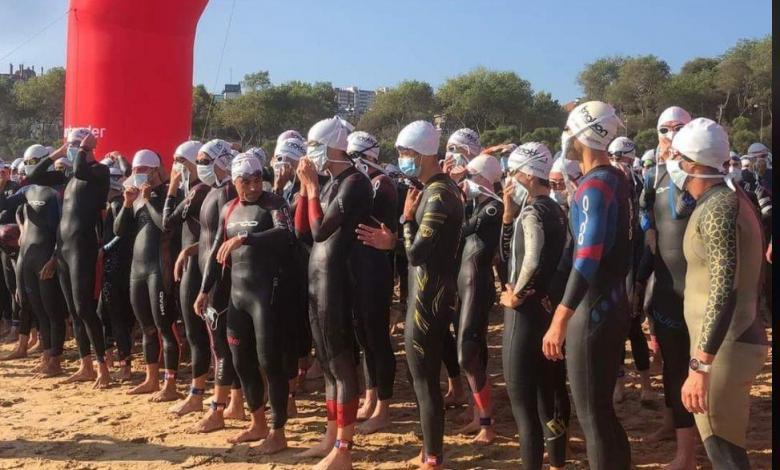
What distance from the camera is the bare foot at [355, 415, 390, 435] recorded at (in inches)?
222

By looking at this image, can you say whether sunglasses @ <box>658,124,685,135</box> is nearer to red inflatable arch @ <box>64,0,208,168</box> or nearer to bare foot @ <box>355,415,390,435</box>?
bare foot @ <box>355,415,390,435</box>

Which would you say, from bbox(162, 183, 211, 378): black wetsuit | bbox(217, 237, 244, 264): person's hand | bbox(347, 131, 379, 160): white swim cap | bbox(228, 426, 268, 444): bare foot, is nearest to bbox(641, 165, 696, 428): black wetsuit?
bbox(347, 131, 379, 160): white swim cap

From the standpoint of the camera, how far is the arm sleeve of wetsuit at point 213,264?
18.1ft

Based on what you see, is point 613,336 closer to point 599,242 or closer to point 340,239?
point 599,242

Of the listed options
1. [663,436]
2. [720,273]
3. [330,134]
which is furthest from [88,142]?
[720,273]

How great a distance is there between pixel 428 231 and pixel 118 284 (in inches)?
161

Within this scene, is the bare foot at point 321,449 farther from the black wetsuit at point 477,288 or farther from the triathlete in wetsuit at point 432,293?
the black wetsuit at point 477,288

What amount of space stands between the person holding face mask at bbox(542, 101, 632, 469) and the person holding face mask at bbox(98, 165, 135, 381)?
493 cm

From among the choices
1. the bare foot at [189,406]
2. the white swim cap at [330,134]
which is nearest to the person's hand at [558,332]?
the white swim cap at [330,134]

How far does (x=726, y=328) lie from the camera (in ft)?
10.0

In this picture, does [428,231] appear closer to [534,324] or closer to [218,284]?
[534,324]

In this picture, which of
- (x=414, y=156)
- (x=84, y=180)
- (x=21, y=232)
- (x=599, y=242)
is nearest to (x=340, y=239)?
(x=414, y=156)

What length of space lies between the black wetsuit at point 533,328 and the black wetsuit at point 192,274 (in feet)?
9.70

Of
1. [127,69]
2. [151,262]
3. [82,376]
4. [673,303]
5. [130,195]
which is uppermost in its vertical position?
[127,69]
